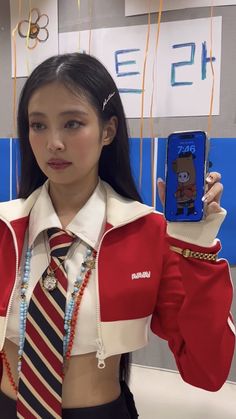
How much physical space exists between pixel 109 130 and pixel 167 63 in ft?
1.76

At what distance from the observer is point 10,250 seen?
73cm

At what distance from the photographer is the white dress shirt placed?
0.69m

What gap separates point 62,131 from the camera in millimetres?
679

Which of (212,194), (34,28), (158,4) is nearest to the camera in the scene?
(212,194)

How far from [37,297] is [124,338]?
16 centimetres

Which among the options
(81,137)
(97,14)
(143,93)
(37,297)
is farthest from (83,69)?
(97,14)

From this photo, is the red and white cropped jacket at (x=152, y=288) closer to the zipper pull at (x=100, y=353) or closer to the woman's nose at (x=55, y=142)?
the zipper pull at (x=100, y=353)

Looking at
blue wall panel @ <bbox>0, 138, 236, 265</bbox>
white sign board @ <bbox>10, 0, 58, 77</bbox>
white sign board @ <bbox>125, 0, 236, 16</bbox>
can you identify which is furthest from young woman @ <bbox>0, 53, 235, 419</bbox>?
white sign board @ <bbox>10, 0, 58, 77</bbox>

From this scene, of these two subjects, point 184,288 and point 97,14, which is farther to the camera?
point 97,14

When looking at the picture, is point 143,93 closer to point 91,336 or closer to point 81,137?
point 81,137

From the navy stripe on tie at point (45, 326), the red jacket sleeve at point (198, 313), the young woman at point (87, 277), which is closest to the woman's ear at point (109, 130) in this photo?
the young woman at point (87, 277)

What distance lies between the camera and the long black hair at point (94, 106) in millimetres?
699

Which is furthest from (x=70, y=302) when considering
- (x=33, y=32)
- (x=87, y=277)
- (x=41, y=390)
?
(x=33, y=32)

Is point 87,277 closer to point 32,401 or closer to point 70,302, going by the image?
point 70,302
